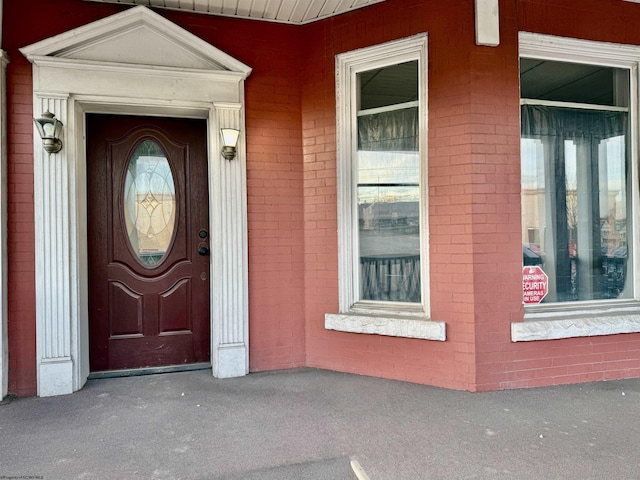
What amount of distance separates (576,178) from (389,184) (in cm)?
175

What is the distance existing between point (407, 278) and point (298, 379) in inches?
52.5

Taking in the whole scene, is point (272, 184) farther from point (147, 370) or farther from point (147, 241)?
point (147, 370)

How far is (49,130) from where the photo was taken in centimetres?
343

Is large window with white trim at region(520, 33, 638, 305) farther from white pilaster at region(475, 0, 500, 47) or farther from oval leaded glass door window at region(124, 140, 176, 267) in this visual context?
oval leaded glass door window at region(124, 140, 176, 267)

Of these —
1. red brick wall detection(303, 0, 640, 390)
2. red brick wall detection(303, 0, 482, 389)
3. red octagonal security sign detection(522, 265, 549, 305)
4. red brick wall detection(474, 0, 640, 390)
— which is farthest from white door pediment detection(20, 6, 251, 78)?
red octagonal security sign detection(522, 265, 549, 305)

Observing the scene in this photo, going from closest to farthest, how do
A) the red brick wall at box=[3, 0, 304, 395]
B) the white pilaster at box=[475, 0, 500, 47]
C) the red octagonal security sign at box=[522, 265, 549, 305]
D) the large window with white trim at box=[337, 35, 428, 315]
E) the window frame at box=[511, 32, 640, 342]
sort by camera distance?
the white pilaster at box=[475, 0, 500, 47], the window frame at box=[511, 32, 640, 342], the red octagonal security sign at box=[522, 265, 549, 305], the large window with white trim at box=[337, 35, 428, 315], the red brick wall at box=[3, 0, 304, 395]

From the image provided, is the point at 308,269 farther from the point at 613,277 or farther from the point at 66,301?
the point at 613,277

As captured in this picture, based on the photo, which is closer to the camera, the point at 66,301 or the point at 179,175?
the point at 66,301

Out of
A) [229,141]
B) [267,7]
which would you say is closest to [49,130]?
[229,141]

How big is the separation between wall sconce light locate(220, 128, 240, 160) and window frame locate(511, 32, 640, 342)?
2.61 meters

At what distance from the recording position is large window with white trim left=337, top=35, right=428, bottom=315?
3.88m

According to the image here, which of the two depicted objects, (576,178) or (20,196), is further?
(576,178)

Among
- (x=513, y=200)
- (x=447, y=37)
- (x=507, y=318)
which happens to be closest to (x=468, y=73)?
(x=447, y=37)

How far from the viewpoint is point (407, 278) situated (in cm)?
389
